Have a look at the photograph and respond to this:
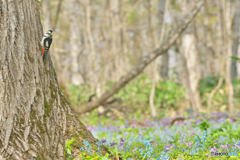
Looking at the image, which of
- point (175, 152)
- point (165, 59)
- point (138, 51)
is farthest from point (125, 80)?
point (138, 51)

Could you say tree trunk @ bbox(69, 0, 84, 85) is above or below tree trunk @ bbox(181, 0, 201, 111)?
above

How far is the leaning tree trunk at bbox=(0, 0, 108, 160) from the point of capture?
184 centimetres

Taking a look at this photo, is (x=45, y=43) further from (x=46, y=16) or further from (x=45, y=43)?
(x=46, y=16)

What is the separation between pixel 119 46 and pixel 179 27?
422cm

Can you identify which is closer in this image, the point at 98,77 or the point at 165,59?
the point at 98,77

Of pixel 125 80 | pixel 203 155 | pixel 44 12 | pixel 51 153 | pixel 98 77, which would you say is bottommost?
pixel 203 155

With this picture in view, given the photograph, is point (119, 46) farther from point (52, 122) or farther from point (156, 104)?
point (52, 122)

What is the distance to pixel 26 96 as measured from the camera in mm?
1952

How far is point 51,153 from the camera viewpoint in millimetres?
1992

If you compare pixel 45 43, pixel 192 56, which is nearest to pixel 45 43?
pixel 45 43

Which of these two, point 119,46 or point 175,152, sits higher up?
point 119,46

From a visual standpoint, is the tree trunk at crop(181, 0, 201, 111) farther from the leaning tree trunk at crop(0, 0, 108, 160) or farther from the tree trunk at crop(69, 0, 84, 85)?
the tree trunk at crop(69, 0, 84, 85)

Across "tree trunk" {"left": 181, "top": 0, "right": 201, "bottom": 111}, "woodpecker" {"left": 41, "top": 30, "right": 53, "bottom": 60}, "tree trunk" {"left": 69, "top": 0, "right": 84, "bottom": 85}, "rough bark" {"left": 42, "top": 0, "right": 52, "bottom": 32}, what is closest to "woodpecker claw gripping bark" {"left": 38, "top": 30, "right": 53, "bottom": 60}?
"woodpecker" {"left": 41, "top": 30, "right": 53, "bottom": 60}

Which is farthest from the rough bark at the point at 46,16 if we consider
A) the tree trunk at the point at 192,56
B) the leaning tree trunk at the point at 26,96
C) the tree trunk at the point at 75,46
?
the tree trunk at the point at 75,46
